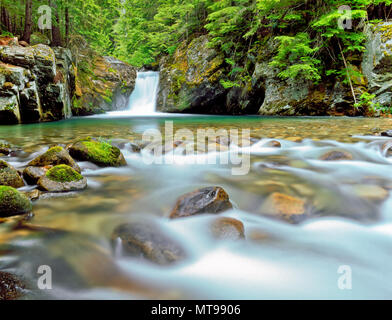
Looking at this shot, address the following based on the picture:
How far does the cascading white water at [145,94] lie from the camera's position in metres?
15.9

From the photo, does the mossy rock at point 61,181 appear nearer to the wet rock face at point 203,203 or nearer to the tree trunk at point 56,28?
the wet rock face at point 203,203

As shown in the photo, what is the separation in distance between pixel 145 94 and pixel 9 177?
1499 cm

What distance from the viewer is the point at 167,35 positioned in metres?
17.1

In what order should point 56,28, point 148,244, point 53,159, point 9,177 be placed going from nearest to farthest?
point 148,244 < point 9,177 < point 53,159 < point 56,28

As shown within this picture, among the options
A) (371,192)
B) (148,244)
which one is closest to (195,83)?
(371,192)

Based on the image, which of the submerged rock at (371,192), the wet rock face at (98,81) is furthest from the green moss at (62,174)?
the wet rock face at (98,81)

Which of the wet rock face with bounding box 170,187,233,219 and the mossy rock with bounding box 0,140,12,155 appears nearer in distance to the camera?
the wet rock face with bounding box 170,187,233,219

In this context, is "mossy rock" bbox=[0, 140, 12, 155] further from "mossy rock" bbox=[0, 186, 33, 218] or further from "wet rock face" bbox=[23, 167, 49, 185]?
"mossy rock" bbox=[0, 186, 33, 218]

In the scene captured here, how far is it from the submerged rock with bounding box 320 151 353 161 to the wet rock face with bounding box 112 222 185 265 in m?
3.00

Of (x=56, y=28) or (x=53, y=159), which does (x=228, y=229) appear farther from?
(x=56, y=28)

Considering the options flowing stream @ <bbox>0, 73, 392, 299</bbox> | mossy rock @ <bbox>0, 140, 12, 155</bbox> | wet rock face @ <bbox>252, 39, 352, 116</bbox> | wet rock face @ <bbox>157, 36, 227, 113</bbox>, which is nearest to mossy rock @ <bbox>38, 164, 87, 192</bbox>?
flowing stream @ <bbox>0, 73, 392, 299</bbox>

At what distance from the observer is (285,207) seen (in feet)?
7.22

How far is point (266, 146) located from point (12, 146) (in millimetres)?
4510

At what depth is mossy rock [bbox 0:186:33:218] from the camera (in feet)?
6.11
